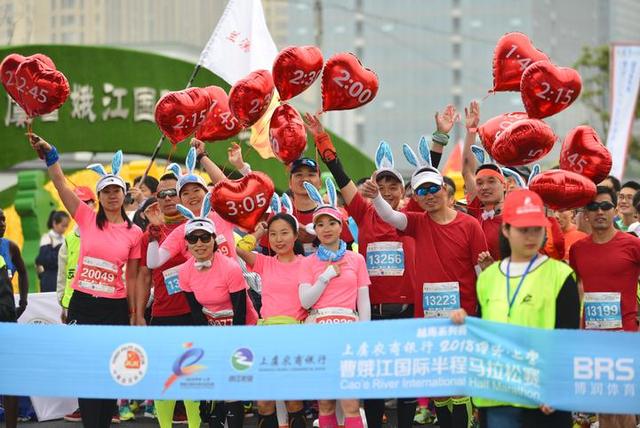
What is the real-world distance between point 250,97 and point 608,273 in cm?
297

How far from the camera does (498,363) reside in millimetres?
6734

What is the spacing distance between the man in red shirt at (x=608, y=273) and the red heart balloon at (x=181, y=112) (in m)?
3.18

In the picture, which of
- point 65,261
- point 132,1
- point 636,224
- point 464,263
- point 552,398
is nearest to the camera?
point 552,398

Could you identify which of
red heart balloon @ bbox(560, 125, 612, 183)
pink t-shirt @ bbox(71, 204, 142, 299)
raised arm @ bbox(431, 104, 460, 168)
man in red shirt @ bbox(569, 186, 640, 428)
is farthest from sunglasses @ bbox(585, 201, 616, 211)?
pink t-shirt @ bbox(71, 204, 142, 299)

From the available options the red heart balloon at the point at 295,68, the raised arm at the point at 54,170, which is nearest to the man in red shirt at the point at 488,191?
the red heart balloon at the point at 295,68

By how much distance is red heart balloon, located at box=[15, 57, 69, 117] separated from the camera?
9.09 meters

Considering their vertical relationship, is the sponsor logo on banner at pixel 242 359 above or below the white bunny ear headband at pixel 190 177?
below

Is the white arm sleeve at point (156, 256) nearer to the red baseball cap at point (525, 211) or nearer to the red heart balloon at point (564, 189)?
the red heart balloon at point (564, 189)

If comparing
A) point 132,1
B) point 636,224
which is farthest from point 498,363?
point 132,1

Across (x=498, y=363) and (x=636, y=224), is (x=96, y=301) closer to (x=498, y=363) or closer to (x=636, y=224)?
(x=498, y=363)

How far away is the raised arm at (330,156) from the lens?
347 inches

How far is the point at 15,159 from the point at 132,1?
3103cm

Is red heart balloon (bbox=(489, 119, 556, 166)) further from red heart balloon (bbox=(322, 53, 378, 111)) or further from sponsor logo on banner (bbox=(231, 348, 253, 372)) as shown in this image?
sponsor logo on banner (bbox=(231, 348, 253, 372))

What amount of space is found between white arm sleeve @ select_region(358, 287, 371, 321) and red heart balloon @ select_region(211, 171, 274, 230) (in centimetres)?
106
